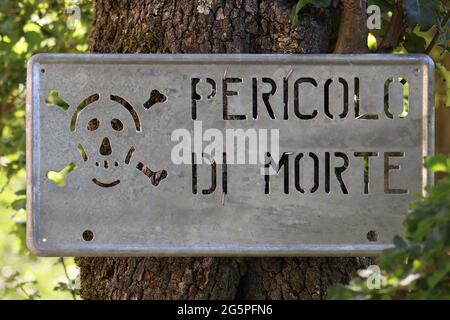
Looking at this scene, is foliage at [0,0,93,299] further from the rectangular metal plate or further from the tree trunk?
the rectangular metal plate

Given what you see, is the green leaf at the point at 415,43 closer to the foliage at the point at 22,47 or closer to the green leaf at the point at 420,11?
the green leaf at the point at 420,11

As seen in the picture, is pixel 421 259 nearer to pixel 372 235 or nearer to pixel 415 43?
pixel 372 235

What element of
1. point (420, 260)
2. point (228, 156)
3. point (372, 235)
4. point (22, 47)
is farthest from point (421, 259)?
point (22, 47)

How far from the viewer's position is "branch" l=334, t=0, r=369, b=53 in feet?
6.46

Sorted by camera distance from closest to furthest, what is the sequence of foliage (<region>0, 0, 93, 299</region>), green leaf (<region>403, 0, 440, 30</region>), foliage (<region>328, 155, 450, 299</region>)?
1. foliage (<region>328, 155, 450, 299</region>)
2. green leaf (<region>403, 0, 440, 30</region>)
3. foliage (<region>0, 0, 93, 299</region>)

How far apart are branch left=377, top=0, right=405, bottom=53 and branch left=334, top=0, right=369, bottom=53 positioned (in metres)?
0.08

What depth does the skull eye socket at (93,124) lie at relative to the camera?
1850 mm

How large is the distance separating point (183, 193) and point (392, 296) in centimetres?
50

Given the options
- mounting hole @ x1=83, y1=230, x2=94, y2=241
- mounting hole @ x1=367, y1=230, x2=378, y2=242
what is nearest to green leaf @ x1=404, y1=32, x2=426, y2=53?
mounting hole @ x1=367, y1=230, x2=378, y2=242

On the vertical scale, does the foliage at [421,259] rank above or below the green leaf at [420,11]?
below

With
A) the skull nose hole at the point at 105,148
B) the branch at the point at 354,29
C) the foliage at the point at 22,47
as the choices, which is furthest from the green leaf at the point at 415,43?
the foliage at the point at 22,47

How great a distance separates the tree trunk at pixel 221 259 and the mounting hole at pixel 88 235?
17 centimetres

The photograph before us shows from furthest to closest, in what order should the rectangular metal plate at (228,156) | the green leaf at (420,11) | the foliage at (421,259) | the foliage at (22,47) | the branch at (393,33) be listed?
the foliage at (22,47)
the branch at (393,33)
the green leaf at (420,11)
the rectangular metal plate at (228,156)
the foliage at (421,259)

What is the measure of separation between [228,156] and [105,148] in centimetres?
26
